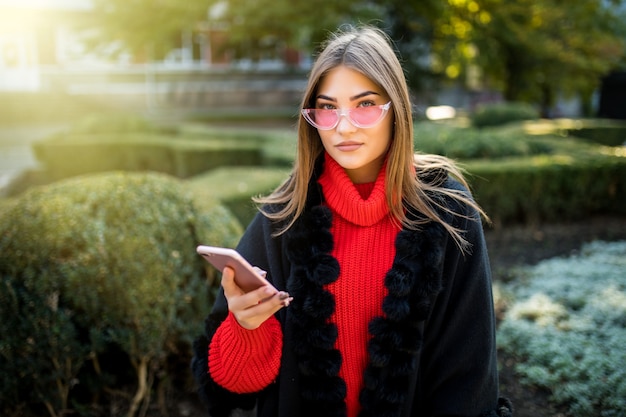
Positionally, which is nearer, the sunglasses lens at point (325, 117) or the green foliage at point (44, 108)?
the sunglasses lens at point (325, 117)

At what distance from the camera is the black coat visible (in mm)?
1609

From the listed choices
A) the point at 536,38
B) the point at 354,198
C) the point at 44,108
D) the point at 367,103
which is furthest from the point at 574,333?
the point at 44,108

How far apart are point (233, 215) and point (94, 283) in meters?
2.57

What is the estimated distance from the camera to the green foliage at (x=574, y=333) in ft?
9.86

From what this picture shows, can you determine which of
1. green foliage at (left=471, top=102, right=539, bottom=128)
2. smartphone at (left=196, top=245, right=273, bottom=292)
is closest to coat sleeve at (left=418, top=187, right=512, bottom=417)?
smartphone at (left=196, top=245, right=273, bottom=292)

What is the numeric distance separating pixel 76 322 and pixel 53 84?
91.3ft

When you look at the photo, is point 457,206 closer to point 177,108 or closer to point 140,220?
point 140,220

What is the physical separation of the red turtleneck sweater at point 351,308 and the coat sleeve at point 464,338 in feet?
0.64

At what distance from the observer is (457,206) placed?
5.68 ft

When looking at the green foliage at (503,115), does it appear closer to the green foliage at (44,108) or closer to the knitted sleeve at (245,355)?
the knitted sleeve at (245,355)

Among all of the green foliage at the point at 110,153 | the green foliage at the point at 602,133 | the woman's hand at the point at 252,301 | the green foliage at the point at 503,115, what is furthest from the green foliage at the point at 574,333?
the green foliage at the point at 503,115

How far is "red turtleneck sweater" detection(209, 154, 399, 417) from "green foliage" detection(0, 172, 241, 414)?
1.07 metres

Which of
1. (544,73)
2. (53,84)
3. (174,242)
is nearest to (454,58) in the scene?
(544,73)

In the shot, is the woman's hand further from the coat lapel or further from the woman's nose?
the woman's nose
